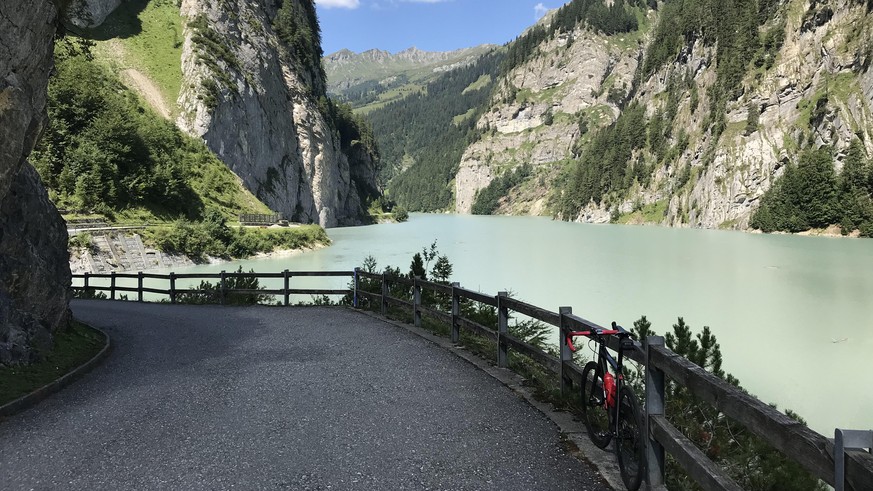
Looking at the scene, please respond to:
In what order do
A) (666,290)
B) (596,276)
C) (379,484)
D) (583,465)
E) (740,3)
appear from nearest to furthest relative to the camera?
(379,484) < (583,465) < (666,290) < (596,276) < (740,3)

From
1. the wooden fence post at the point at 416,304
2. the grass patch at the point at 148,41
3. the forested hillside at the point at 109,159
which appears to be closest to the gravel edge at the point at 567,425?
the wooden fence post at the point at 416,304

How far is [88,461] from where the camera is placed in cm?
550

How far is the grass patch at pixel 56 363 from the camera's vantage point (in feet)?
25.1

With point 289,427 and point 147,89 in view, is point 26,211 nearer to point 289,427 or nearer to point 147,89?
point 289,427

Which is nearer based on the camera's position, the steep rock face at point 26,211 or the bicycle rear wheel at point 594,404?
the bicycle rear wheel at point 594,404

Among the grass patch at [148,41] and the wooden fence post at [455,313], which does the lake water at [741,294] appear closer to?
the wooden fence post at [455,313]

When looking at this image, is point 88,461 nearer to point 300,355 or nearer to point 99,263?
point 300,355

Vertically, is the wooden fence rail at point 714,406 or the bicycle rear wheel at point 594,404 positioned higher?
the wooden fence rail at point 714,406

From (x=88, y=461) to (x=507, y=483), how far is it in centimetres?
446

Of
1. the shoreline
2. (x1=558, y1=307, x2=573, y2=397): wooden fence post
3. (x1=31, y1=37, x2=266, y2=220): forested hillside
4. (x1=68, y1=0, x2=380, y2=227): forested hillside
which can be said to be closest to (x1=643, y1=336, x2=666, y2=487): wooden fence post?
(x1=558, y1=307, x2=573, y2=397): wooden fence post

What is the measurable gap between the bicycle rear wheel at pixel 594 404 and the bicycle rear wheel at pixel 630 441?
172 millimetres

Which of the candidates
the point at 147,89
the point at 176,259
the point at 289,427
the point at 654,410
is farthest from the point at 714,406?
the point at 147,89

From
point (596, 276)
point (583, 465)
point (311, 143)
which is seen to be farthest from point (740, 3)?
point (583, 465)

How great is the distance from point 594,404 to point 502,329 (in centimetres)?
297
